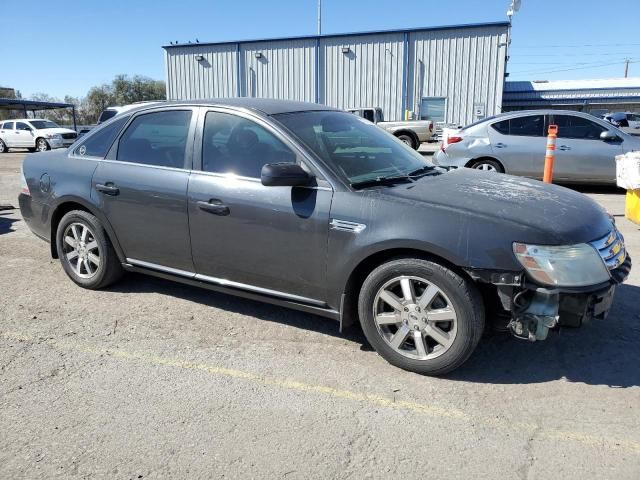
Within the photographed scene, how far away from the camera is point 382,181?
11.7 feet

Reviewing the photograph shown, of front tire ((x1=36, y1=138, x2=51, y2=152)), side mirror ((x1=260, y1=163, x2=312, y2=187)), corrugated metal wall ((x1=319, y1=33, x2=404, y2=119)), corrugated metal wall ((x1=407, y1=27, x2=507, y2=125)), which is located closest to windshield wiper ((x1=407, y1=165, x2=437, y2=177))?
side mirror ((x1=260, y1=163, x2=312, y2=187))

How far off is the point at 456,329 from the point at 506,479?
0.91 meters

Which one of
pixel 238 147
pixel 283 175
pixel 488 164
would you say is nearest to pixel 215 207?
pixel 238 147

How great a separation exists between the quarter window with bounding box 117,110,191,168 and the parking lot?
125 cm

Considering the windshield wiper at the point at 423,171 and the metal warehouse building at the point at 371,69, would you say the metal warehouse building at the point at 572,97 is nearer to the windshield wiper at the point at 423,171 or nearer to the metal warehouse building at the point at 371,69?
the metal warehouse building at the point at 371,69

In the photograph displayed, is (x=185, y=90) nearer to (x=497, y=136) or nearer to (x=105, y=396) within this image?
(x=497, y=136)

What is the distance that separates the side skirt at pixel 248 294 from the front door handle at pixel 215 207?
58 centimetres

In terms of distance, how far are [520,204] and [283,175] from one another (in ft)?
4.91

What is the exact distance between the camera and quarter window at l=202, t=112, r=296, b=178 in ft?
12.2

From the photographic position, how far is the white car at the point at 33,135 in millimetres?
24047

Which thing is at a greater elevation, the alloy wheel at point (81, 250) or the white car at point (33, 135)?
the white car at point (33, 135)

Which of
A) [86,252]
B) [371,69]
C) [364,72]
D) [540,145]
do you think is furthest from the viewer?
[364,72]

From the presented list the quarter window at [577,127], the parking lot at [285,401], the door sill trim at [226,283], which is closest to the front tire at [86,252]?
the door sill trim at [226,283]

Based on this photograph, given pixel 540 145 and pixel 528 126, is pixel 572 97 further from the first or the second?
pixel 540 145
